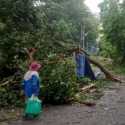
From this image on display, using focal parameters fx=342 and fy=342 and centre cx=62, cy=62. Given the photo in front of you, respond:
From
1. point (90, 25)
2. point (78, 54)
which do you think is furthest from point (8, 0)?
point (90, 25)

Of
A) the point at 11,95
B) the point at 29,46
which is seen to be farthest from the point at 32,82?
the point at 29,46

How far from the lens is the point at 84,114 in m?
9.28

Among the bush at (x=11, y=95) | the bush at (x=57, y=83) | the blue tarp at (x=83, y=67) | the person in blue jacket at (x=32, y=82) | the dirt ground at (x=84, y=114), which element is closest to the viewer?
the dirt ground at (x=84, y=114)

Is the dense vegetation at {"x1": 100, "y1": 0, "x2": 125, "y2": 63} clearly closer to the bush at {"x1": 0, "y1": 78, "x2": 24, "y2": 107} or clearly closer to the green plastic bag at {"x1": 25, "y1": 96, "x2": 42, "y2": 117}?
the bush at {"x1": 0, "y1": 78, "x2": 24, "y2": 107}

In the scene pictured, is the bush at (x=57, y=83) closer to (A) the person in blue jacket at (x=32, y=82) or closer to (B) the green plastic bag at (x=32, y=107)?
(A) the person in blue jacket at (x=32, y=82)

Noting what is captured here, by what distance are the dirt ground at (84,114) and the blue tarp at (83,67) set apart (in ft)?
11.7

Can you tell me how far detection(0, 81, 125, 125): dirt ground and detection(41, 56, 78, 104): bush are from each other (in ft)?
1.23

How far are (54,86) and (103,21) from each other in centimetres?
1799

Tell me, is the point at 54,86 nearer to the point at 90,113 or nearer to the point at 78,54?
the point at 90,113

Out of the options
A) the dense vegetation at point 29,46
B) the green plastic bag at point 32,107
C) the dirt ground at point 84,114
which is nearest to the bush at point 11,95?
the dense vegetation at point 29,46

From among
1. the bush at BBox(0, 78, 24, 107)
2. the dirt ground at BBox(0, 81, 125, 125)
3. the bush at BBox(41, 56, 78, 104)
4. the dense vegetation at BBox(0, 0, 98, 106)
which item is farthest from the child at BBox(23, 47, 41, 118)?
the bush at BBox(41, 56, 78, 104)

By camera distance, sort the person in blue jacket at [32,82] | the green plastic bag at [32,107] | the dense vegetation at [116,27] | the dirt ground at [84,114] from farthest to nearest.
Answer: the dense vegetation at [116,27], the person in blue jacket at [32,82], the green plastic bag at [32,107], the dirt ground at [84,114]

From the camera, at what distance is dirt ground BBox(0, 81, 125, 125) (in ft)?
27.2

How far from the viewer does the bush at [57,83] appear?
34.5 feet
